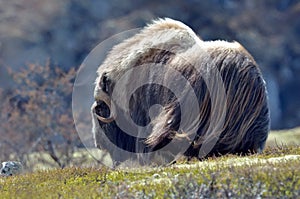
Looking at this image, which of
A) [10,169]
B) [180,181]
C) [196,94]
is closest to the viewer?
[180,181]

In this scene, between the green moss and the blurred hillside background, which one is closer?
the green moss

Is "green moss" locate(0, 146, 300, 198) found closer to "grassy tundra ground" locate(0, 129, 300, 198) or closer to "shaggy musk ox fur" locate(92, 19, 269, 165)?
"grassy tundra ground" locate(0, 129, 300, 198)

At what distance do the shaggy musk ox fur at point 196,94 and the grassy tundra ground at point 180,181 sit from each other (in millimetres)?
497

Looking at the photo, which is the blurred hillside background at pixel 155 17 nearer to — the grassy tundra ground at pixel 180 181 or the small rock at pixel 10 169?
the small rock at pixel 10 169

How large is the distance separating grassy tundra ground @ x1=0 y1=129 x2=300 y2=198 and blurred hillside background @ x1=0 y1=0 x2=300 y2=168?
68.1 ft

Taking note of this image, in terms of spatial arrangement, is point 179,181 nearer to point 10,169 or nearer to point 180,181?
point 180,181

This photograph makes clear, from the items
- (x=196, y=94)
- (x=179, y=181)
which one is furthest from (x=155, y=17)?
(x=179, y=181)

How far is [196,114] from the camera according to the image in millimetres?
6461

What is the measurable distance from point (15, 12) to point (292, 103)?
1311 centimetres

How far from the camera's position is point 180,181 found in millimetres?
4574

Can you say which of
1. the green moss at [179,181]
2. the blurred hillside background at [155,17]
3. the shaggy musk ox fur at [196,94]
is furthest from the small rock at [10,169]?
the blurred hillside background at [155,17]

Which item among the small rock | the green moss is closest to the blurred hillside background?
the small rock

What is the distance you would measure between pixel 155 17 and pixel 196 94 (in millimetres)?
26564

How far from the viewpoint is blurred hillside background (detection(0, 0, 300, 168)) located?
29.9 metres
